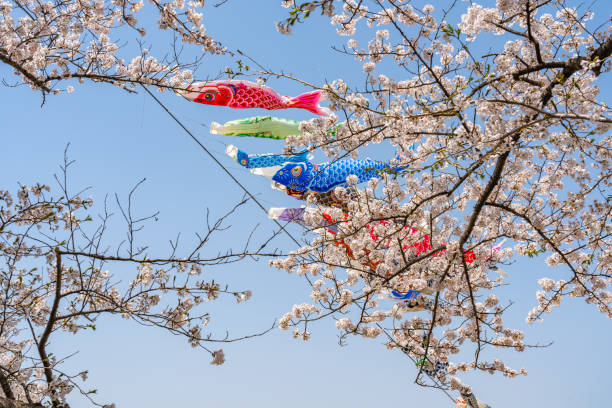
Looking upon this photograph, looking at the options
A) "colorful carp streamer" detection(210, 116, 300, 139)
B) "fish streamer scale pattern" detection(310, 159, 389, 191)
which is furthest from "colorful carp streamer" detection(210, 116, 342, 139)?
"fish streamer scale pattern" detection(310, 159, 389, 191)

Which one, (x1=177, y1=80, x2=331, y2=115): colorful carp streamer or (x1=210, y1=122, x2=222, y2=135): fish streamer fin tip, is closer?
(x1=177, y1=80, x2=331, y2=115): colorful carp streamer

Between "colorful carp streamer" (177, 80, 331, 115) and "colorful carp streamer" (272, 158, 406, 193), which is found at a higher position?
"colorful carp streamer" (177, 80, 331, 115)

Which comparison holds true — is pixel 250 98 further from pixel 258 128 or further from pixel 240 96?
pixel 258 128

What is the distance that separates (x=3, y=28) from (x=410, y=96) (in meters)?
3.99

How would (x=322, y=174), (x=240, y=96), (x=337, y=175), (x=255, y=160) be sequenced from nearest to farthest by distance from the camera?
(x=240, y=96)
(x=337, y=175)
(x=322, y=174)
(x=255, y=160)

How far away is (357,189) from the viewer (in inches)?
233

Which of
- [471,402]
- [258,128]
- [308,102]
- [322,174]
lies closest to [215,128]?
[258,128]

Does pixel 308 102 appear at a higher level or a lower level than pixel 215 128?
higher

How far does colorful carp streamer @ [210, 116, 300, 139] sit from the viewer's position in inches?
361

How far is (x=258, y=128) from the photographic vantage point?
941cm

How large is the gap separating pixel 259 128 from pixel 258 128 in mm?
20

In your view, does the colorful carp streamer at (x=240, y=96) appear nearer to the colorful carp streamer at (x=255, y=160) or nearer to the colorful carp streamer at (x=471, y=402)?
the colorful carp streamer at (x=255, y=160)

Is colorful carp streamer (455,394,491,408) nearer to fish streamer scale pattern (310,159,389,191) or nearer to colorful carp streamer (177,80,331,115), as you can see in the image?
fish streamer scale pattern (310,159,389,191)

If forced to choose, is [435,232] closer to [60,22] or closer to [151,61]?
[151,61]
